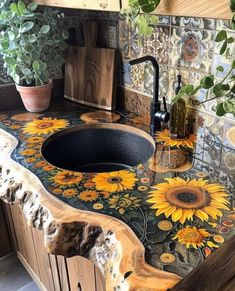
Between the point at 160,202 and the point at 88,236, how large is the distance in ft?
0.68

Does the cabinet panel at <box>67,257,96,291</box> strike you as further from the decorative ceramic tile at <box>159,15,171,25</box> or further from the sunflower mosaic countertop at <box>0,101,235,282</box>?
the decorative ceramic tile at <box>159,15,171,25</box>

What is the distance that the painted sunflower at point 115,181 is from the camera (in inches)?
36.2

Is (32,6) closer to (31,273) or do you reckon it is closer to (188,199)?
(188,199)

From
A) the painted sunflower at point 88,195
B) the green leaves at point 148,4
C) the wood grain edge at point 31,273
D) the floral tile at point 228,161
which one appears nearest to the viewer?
the green leaves at point 148,4

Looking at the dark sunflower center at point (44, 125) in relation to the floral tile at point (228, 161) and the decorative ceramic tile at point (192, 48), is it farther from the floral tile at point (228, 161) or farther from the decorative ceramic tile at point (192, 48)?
the floral tile at point (228, 161)

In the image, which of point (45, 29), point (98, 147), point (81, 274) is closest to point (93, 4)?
point (45, 29)

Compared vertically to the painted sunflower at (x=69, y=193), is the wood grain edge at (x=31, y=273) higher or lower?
lower

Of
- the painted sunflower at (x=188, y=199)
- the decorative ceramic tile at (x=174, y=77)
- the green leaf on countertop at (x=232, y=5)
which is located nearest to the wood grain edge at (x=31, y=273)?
the painted sunflower at (x=188, y=199)

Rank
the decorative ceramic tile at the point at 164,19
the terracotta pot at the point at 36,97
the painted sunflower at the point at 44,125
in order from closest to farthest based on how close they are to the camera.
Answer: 1. the decorative ceramic tile at the point at 164,19
2. the painted sunflower at the point at 44,125
3. the terracotta pot at the point at 36,97

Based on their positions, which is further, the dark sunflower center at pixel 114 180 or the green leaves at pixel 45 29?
the green leaves at pixel 45 29

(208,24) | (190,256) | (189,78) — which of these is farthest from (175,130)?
(190,256)

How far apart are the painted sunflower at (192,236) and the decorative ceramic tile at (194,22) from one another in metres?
0.68

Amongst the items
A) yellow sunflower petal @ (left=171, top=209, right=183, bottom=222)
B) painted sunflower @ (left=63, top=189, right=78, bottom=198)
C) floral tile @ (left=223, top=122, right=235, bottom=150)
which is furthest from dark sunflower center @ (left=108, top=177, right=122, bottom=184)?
Result: floral tile @ (left=223, top=122, right=235, bottom=150)

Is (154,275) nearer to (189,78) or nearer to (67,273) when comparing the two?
(67,273)
